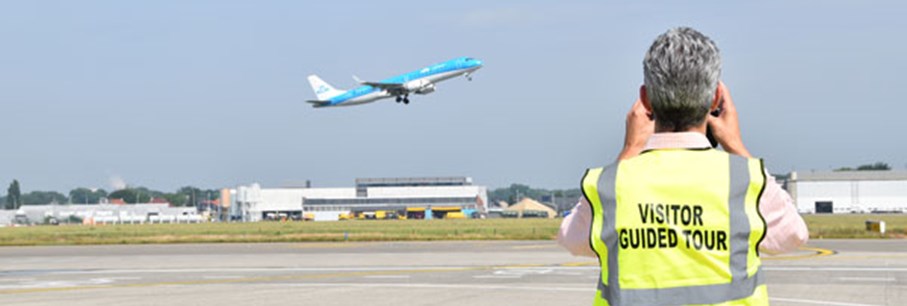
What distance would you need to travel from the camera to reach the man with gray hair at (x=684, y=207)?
329 cm

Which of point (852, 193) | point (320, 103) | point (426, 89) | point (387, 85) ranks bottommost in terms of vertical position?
point (852, 193)

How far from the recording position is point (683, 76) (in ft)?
11.0

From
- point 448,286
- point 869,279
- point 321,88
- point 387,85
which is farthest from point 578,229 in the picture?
point 321,88

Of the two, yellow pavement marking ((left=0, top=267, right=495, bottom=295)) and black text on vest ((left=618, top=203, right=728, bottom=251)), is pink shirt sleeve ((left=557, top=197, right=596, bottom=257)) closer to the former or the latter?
black text on vest ((left=618, top=203, right=728, bottom=251))

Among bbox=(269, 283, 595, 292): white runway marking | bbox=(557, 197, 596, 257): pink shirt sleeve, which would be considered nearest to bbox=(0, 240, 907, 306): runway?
bbox=(269, 283, 595, 292): white runway marking

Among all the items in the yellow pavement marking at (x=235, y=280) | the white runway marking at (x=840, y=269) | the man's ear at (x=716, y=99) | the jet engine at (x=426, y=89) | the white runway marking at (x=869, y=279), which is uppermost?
the jet engine at (x=426, y=89)

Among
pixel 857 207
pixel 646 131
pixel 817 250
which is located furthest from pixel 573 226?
pixel 857 207

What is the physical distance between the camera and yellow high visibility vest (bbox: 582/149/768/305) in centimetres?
329

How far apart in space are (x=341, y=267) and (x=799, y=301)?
14.8 m

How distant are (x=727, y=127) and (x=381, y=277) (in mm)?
23788

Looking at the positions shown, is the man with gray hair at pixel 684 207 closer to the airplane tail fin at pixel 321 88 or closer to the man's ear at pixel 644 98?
the man's ear at pixel 644 98

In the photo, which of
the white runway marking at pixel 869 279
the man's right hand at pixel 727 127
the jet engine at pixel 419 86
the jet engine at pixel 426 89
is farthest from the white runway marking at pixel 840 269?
the jet engine at pixel 419 86

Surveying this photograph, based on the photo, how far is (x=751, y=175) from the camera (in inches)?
131

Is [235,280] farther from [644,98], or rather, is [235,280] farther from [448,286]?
[644,98]
